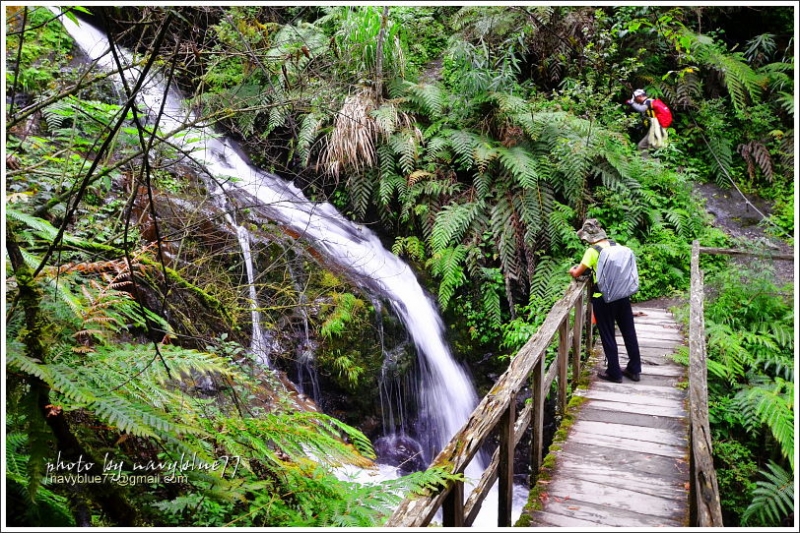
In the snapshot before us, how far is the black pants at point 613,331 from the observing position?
4941 millimetres

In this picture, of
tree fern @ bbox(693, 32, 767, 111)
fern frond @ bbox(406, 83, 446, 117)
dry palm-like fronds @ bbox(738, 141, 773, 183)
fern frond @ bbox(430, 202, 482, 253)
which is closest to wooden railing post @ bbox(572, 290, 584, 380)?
fern frond @ bbox(430, 202, 482, 253)

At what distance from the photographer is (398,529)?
1.95m

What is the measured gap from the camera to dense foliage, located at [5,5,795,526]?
237cm

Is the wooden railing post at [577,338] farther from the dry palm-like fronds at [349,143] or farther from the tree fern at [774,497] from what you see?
the dry palm-like fronds at [349,143]

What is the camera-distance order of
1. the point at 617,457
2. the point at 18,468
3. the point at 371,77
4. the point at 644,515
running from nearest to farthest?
the point at 18,468 < the point at 644,515 < the point at 617,457 < the point at 371,77

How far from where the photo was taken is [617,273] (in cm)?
479

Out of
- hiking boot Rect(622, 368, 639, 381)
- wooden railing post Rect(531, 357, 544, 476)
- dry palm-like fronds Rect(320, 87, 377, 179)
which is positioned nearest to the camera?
wooden railing post Rect(531, 357, 544, 476)

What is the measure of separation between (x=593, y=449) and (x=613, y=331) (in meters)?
1.36

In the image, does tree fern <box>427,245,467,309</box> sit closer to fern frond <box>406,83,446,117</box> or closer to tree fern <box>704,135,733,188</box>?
fern frond <box>406,83,446,117</box>

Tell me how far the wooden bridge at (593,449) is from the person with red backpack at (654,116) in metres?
4.41

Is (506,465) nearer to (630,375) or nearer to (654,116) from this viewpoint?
(630,375)

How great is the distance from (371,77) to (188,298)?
20.6 feet

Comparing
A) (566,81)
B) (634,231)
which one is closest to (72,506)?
(634,231)

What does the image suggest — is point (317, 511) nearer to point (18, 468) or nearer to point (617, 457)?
point (18, 468)
